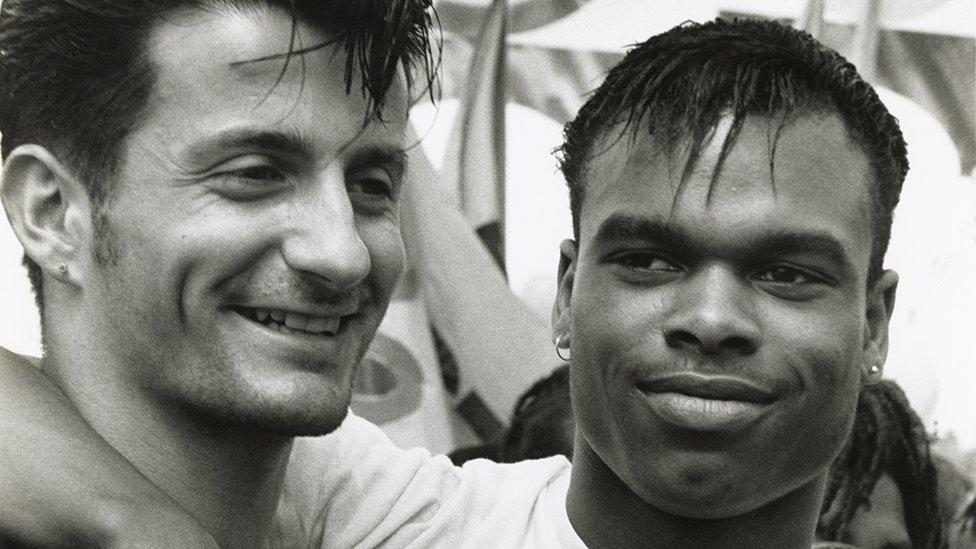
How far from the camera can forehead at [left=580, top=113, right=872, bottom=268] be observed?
7.45 feet

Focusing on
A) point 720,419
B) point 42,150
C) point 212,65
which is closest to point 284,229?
point 212,65

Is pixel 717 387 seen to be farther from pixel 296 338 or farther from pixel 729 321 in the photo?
pixel 296 338

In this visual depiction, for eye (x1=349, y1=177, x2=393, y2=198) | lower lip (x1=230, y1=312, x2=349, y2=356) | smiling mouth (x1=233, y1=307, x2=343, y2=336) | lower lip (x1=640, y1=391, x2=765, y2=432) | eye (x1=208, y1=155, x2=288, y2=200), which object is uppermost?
eye (x1=349, y1=177, x2=393, y2=198)

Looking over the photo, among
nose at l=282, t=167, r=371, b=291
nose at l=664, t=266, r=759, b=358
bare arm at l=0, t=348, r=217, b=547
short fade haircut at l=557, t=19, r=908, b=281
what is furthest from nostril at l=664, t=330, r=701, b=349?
bare arm at l=0, t=348, r=217, b=547

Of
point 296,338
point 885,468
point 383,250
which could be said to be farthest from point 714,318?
point 885,468

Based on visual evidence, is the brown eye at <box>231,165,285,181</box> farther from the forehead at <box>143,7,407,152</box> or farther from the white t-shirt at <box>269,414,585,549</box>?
the white t-shirt at <box>269,414,585,549</box>

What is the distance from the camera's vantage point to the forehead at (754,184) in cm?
227

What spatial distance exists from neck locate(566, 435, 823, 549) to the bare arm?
771 mm

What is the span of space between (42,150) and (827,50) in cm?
161

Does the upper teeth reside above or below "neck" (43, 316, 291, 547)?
above

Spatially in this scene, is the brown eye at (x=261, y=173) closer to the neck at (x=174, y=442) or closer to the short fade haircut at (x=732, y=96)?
the neck at (x=174, y=442)

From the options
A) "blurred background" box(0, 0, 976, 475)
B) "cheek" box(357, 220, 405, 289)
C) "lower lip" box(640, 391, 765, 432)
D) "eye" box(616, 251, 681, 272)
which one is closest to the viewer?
"lower lip" box(640, 391, 765, 432)

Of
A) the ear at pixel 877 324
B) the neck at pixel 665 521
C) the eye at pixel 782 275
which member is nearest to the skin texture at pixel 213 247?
the neck at pixel 665 521

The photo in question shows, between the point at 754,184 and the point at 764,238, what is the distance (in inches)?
4.2
